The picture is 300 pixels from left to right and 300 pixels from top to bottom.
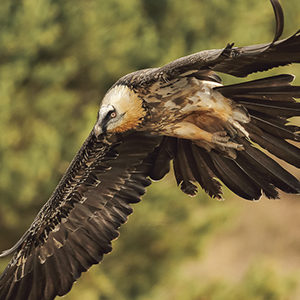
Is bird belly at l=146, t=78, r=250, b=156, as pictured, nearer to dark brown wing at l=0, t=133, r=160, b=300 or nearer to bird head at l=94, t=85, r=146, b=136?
bird head at l=94, t=85, r=146, b=136

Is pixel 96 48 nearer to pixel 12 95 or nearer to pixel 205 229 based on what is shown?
pixel 12 95

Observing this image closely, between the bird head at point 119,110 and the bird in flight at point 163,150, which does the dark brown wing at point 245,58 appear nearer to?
the bird in flight at point 163,150

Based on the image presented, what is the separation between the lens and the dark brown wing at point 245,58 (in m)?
4.43

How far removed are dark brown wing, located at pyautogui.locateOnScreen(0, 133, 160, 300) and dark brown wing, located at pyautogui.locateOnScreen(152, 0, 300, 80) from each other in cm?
126

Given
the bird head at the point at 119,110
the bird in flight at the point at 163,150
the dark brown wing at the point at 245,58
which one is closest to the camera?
the dark brown wing at the point at 245,58

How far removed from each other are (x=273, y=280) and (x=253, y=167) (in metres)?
7.27

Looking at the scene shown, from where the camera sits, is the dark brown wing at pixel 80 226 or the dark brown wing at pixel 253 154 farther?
the dark brown wing at pixel 80 226

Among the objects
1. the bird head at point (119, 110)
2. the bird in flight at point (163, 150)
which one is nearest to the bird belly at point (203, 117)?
the bird in flight at point (163, 150)

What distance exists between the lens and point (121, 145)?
230 inches

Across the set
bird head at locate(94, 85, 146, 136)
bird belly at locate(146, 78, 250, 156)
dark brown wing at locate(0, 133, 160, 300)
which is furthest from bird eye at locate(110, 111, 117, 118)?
dark brown wing at locate(0, 133, 160, 300)

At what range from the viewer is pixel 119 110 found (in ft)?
17.2

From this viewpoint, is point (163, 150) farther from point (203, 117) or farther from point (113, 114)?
point (113, 114)

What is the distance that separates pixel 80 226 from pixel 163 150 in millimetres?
756

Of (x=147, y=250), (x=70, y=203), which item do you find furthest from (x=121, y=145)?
(x=147, y=250)
